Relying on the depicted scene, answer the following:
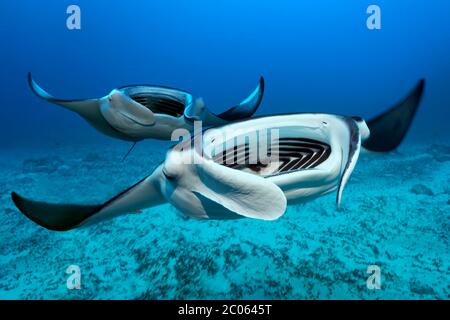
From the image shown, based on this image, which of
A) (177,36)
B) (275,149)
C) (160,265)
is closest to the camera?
(275,149)

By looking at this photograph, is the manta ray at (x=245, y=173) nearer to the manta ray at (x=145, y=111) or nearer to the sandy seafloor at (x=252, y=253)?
the sandy seafloor at (x=252, y=253)

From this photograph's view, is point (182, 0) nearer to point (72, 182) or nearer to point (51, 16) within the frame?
point (51, 16)

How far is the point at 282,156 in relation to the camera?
7.07ft

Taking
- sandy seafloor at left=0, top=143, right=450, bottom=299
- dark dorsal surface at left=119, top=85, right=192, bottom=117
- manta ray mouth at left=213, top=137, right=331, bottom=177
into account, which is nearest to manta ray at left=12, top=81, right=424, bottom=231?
manta ray mouth at left=213, top=137, right=331, bottom=177

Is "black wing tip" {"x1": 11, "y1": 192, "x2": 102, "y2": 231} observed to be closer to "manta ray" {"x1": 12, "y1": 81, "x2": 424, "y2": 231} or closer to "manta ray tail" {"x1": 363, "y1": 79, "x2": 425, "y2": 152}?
"manta ray" {"x1": 12, "y1": 81, "x2": 424, "y2": 231}

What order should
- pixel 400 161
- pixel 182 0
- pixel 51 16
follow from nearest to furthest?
pixel 400 161 → pixel 51 16 → pixel 182 0

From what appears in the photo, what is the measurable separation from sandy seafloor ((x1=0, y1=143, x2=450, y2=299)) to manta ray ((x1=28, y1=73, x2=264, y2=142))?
1.72m

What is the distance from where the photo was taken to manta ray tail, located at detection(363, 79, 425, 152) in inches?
108

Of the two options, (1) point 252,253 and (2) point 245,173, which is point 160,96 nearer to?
(1) point 252,253

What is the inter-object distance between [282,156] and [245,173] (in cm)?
97

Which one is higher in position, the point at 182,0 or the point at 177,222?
the point at 182,0

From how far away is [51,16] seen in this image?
5644 centimetres
